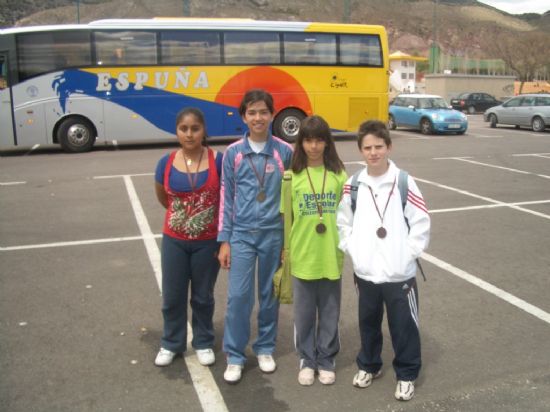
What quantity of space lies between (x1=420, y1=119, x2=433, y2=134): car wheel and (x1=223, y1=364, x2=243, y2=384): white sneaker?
17.4 meters

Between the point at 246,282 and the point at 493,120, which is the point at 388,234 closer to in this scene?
the point at 246,282

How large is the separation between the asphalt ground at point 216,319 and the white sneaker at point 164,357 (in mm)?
62

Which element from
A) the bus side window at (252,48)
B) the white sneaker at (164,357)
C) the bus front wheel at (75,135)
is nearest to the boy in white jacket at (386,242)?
the white sneaker at (164,357)

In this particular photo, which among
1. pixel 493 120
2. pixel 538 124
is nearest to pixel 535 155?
pixel 538 124

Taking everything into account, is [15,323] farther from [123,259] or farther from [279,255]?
[279,255]

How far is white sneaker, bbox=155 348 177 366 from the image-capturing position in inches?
144

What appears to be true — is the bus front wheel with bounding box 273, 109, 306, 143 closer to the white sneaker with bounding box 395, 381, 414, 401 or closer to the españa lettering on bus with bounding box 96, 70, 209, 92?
the españa lettering on bus with bounding box 96, 70, 209, 92

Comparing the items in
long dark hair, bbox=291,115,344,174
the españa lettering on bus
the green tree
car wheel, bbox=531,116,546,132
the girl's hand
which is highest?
the green tree

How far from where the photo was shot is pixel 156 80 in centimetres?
1520

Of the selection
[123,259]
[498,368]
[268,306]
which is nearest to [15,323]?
[123,259]

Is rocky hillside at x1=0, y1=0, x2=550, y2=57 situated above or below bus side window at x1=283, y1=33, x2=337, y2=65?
above

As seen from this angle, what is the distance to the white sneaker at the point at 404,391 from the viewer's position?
10.6 ft

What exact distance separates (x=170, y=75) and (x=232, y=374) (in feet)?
42.4

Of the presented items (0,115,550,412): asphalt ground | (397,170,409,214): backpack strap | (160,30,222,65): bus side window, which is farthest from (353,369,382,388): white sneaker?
(160,30,222,65): bus side window
